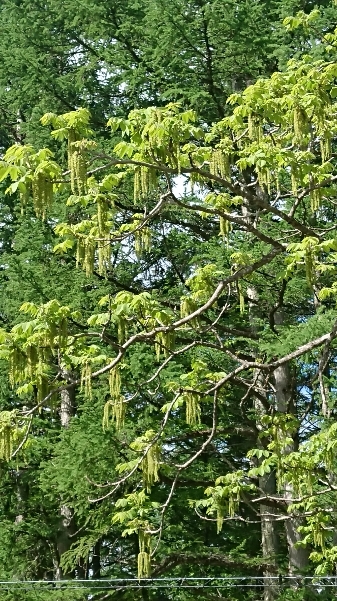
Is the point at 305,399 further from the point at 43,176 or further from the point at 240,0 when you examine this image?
the point at 43,176

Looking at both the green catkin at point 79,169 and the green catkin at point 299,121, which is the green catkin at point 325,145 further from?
the green catkin at point 79,169

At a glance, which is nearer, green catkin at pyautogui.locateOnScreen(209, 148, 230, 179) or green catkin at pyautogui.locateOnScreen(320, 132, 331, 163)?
green catkin at pyautogui.locateOnScreen(209, 148, 230, 179)

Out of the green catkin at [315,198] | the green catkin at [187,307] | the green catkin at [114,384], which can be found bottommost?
the green catkin at [114,384]

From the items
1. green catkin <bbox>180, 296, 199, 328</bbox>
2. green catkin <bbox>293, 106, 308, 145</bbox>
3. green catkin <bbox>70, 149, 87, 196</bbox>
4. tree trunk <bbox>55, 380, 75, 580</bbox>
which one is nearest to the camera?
green catkin <bbox>70, 149, 87, 196</bbox>

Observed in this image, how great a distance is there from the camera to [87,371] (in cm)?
619

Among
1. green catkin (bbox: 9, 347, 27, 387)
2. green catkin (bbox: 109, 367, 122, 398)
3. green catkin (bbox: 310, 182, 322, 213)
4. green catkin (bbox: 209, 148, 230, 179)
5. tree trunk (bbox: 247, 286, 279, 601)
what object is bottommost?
tree trunk (bbox: 247, 286, 279, 601)

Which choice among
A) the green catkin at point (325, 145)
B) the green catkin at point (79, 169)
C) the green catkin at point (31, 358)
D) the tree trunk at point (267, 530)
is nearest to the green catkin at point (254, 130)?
the green catkin at point (325, 145)

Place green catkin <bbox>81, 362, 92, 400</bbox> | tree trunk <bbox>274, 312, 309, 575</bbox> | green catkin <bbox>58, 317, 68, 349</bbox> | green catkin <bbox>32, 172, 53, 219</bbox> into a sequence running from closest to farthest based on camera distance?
green catkin <bbox>32, 172, 53, 219</bbox>, green catkin <bbox>58, 317, 68, 349</bbox>, green catkin <bbox>81, 362, 92, 400</bbox>, tree trunk <bbox>274, 312, 309, 575</bbox>

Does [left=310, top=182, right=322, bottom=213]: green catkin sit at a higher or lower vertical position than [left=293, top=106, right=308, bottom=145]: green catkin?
lower

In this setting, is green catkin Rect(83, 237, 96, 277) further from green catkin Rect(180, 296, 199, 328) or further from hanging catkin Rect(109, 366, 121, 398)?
green catkin Rect(180, 296, 199, 328)

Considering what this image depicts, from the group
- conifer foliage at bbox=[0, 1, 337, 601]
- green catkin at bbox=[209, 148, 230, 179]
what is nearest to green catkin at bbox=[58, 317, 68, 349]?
conifer foliage at bbox=[0, 1, 337, 601]

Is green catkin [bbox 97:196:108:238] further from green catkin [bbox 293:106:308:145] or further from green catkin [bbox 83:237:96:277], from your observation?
green catkin [bbox 293:106:308:145]

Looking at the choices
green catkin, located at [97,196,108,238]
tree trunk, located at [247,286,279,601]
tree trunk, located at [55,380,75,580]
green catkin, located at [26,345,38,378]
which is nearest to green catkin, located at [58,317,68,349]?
green catkin, located at [26,345,38,378]

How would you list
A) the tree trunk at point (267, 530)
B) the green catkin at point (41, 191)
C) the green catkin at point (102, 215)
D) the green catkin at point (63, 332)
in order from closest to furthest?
1. the green catkin at point (41, 191)
2. the green catkin at point (102, 215)
3. the green catkin at point (63, 332)
4. the tree trunk at point (267, 530)
